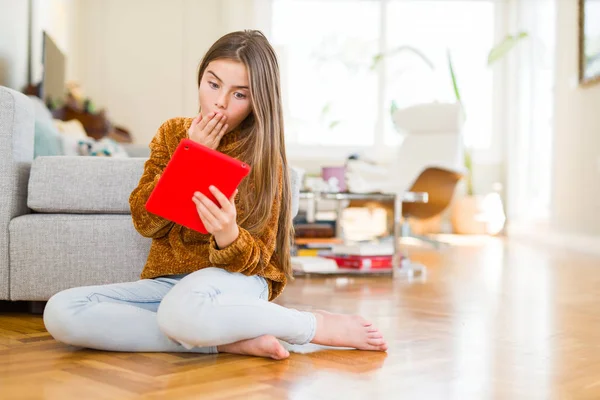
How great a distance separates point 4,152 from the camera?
6.18ft

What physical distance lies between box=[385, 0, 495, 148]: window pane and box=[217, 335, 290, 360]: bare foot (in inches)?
213

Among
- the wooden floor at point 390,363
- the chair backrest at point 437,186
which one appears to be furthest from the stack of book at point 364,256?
the chair backrest at point 437,186

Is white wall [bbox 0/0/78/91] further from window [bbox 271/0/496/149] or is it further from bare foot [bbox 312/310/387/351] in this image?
bare foot [bbox 312/310/387/351]

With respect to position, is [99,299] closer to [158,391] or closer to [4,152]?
[158,391]

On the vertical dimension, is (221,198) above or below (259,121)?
below

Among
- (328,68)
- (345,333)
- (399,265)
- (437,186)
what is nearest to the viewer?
(345,333)

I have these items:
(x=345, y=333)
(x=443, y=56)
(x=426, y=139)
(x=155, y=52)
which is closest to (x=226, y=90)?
(x=345, y=333)

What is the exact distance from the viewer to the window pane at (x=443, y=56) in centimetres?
675

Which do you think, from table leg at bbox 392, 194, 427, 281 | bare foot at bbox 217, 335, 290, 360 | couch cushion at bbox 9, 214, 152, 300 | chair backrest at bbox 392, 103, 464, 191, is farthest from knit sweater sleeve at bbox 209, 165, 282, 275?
chair backrest at bbox 392, 103, 464, 191

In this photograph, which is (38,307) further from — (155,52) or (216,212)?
(155,52)

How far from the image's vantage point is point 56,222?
6.24 ft

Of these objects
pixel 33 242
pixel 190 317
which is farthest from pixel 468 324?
pixel 33 242

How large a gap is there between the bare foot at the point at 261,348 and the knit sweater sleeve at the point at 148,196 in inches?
11.0

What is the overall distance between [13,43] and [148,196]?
305 centimetres
